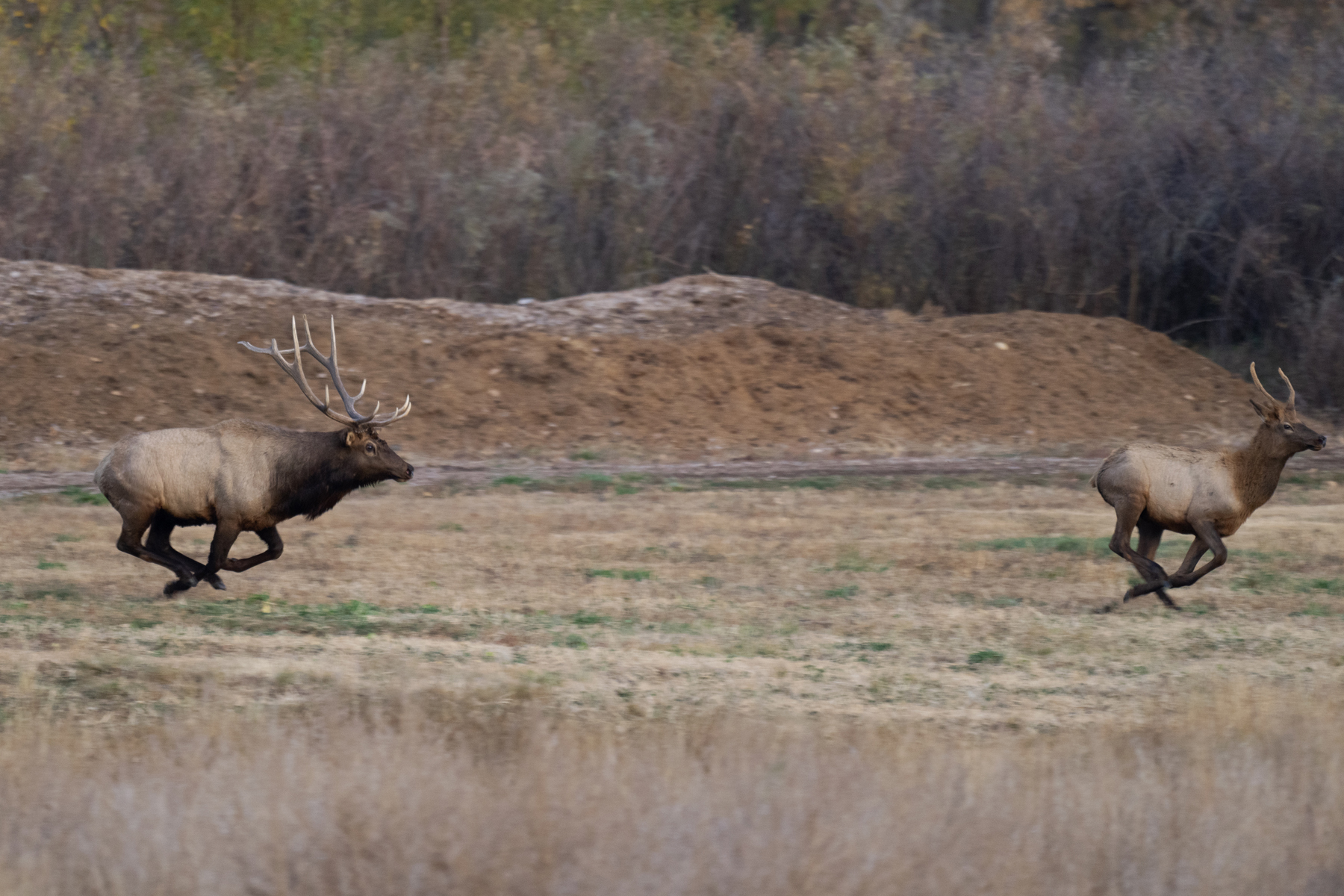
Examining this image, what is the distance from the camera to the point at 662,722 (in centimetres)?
900

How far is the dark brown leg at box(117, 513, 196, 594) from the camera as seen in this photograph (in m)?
11.2

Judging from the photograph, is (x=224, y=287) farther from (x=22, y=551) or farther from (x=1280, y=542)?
Result: (x=1280, y=542)

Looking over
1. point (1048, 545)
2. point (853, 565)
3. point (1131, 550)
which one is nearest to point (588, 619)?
point (853, 565)

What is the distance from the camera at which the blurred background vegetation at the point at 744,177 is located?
28547 millimetres

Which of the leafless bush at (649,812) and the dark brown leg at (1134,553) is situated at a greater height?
the leafless bush at (649,812)

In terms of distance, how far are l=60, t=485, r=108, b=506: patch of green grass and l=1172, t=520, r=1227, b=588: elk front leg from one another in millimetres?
11532

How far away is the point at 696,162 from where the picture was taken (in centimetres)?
3069

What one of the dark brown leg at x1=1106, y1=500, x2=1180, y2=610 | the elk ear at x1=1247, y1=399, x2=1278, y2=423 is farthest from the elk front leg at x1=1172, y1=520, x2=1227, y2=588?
the elk ear at x1=1247, y1=399, x2=1278, y2=423

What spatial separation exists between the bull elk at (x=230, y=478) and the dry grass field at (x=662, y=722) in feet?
1.48

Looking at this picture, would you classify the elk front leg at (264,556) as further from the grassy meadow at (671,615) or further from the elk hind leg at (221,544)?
the grassy meadow at (671,615)

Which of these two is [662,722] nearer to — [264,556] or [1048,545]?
[264,556]

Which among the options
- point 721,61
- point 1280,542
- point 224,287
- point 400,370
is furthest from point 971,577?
point 721,61

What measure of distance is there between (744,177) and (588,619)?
795 inches

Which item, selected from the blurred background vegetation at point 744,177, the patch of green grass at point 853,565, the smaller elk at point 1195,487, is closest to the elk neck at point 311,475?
the patch of green grass at point 853,565
